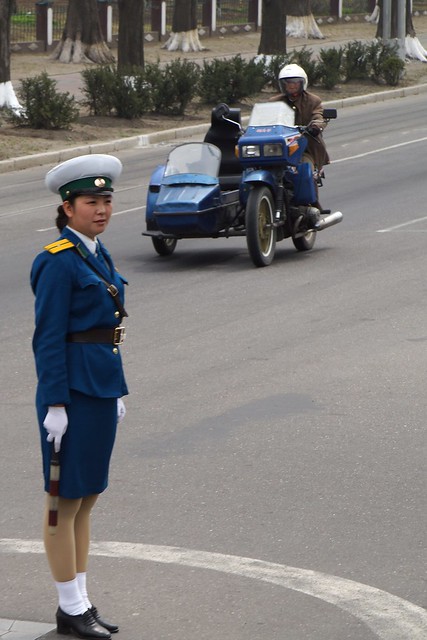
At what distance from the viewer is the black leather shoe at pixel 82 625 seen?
5020 millimetres

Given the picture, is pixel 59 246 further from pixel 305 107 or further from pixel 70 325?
pixel 305 107

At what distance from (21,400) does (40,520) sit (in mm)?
2399

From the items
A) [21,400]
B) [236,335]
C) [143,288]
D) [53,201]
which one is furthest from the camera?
[53,201]

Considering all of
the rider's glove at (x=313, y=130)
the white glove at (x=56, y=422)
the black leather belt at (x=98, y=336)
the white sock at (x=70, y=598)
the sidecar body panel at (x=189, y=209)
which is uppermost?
the black leather belt at (x=98, y=336)

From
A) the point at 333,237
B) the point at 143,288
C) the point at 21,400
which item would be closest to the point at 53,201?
the point at 333,237

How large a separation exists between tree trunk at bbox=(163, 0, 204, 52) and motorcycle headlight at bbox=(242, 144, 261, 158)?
3722 centimetres

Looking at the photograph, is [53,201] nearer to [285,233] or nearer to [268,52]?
[285,233]

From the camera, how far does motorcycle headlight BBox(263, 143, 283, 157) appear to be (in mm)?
13579

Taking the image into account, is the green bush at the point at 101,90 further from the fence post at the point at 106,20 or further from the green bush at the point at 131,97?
the fence post at the point at 106,20

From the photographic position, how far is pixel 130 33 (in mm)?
33438

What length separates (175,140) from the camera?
28.2 meters

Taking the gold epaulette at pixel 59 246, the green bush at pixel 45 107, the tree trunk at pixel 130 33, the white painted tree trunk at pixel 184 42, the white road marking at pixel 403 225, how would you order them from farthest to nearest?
the white painted tree trunk at pixel 184 42 < the tree trunk at pixel 130 33 < the green bush at pixel 45 107 < the white road marking at pixel 403 225 < the gold epaulette at pixel 59 246

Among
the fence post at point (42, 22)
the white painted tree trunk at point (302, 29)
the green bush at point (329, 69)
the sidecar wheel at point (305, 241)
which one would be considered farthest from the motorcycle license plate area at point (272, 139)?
the white painted tree trunk at point (302, 29)

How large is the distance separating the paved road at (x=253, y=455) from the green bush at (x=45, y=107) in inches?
508
